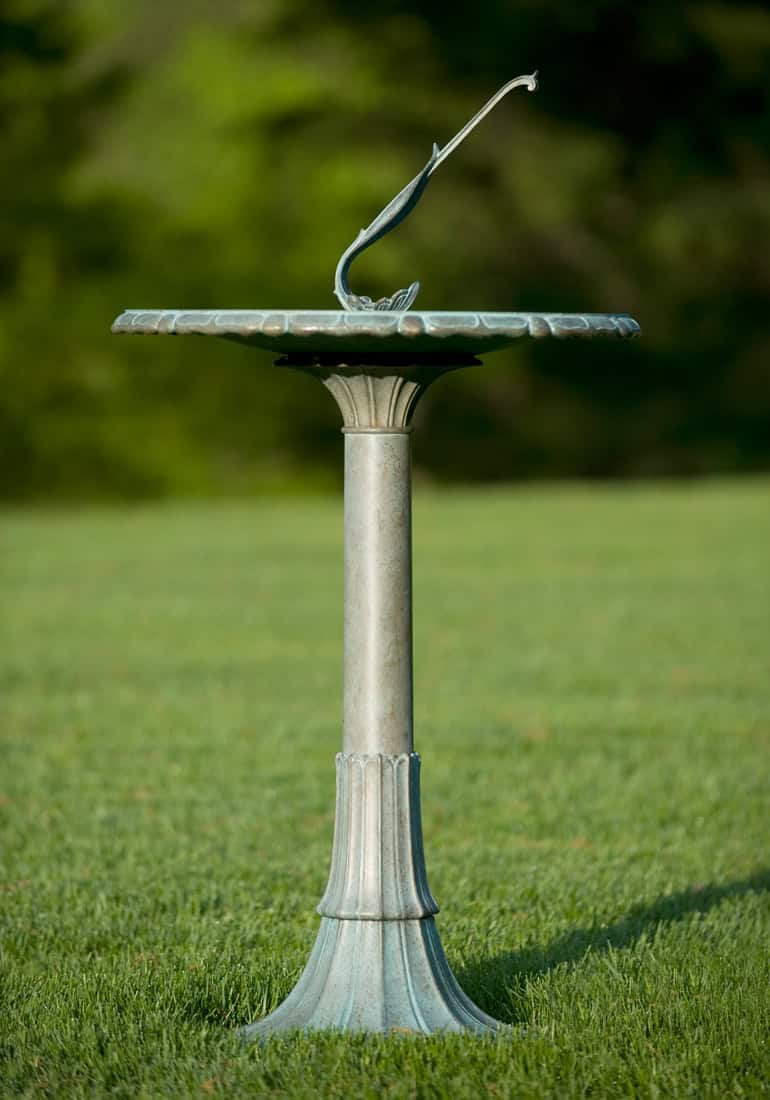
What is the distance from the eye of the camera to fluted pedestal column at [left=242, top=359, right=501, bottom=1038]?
11.6 feet

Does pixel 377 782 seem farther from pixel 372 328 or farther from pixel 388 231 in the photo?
pixel 388 231

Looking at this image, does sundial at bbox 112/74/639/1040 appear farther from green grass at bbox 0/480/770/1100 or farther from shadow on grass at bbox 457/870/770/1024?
shadow on grass at bbox 457/870/770/1024

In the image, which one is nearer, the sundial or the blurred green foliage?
the sundial

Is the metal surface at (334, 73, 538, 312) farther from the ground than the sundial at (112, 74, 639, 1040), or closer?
farther from the ground

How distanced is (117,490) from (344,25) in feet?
25.6

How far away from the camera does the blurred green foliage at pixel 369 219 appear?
22.4 meters

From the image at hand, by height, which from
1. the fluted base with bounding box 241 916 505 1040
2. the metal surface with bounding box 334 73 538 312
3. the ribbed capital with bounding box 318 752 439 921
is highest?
the metal surface with bounding box 334 73 538 312

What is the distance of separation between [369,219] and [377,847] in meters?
20.4

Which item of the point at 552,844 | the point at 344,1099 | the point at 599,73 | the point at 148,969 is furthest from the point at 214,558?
the point at 599,73

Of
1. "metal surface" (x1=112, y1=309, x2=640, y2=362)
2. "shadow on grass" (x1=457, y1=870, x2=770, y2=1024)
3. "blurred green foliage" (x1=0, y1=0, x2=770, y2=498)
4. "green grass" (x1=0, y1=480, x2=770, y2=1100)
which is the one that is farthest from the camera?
"blurred green foliage" (x1=0, y1=0, x2=770, y2=498)

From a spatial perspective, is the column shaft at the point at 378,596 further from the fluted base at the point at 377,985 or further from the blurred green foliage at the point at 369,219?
the blurred green foliage at the point at 369,219

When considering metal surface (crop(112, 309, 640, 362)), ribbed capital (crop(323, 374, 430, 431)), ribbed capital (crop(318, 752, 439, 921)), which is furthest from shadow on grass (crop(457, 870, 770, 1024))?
metal surface (crop(112, 309, 640, 362))

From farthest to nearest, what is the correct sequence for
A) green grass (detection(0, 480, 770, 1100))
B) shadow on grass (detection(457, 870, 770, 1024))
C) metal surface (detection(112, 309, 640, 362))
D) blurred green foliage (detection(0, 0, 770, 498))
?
blurred green foliage (detection(0, 0, 770, 498)), shadow on grass (detection(457, 870, 770, 1024)), green grass (detection(0, 480, 770, 1100)), metal surface (detection(112, 309, 640, 362))

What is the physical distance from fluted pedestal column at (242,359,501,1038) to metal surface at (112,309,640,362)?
0.43 ft
